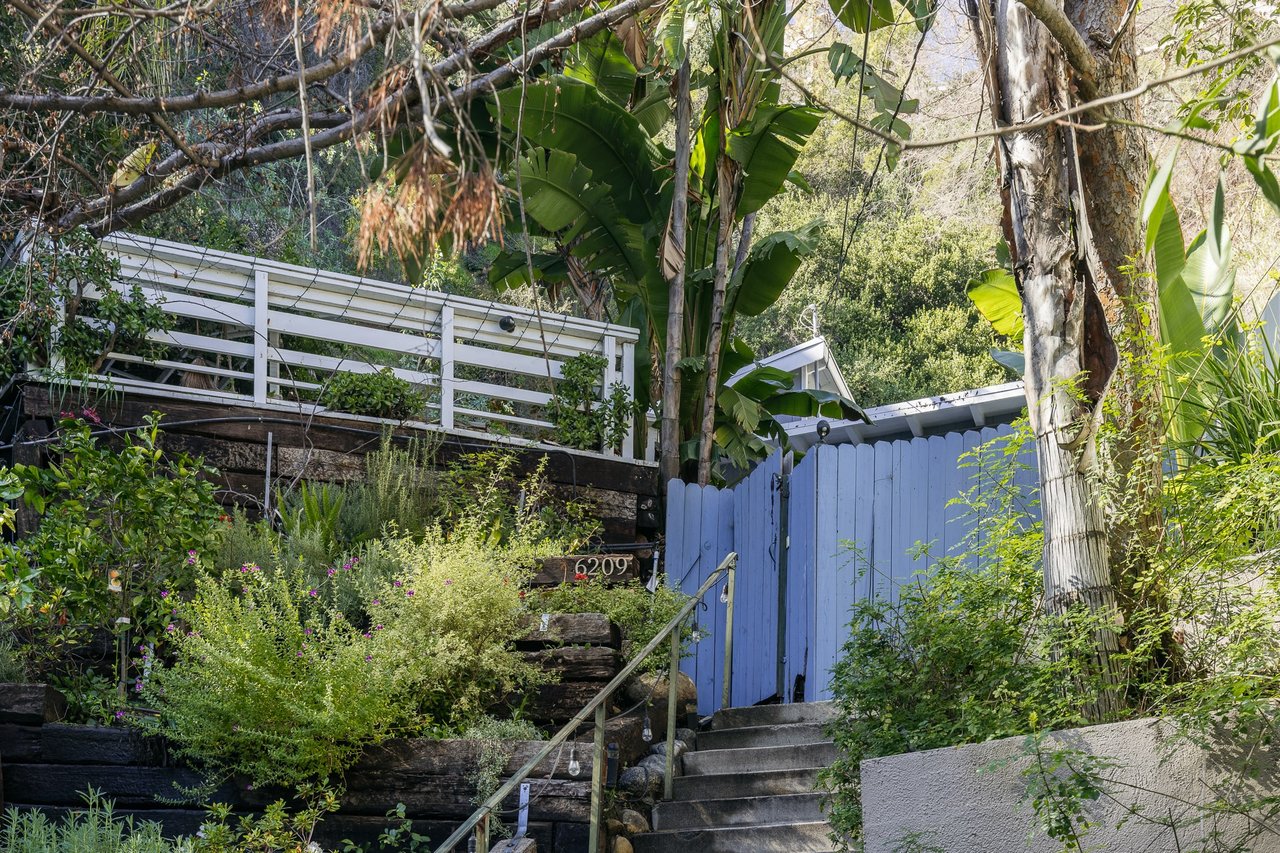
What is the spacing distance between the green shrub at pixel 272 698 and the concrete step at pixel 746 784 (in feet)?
5.08

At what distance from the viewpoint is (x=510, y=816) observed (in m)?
5.25

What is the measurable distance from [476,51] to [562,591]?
Answer: 3.16 metres

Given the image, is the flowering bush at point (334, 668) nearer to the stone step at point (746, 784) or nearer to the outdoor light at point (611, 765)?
the outdoor light at point (611, 765)

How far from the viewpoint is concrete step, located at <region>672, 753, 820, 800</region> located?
19.6ft

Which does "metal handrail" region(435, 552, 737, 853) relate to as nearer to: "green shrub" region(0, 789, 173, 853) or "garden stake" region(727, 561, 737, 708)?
"garden stake" region(727, 561, 737, 708)

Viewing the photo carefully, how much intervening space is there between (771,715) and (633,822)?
1.39 metres

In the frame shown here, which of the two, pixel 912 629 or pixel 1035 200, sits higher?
pixel 1035 200

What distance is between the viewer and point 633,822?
5.74m

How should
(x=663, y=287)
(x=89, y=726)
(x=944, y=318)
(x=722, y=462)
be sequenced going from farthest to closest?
(x=944, y=318) → (x=722, y=462) → (x=663, y=287) → (x=89, y=726)

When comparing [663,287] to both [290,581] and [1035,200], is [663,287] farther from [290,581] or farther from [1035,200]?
[1035,200]

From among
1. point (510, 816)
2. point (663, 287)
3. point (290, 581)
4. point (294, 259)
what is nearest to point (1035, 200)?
point (510, 816)

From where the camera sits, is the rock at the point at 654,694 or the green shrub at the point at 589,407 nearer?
the rock at the point at 654,694

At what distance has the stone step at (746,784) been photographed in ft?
19.6

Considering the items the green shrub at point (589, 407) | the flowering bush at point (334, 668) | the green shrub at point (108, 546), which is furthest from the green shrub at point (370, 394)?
the flowering bush at point (334, 668)
